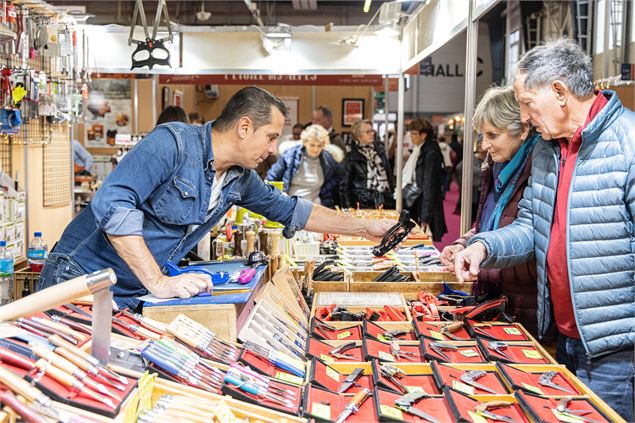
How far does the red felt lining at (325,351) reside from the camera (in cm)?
259

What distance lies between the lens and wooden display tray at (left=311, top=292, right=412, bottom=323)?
332cm

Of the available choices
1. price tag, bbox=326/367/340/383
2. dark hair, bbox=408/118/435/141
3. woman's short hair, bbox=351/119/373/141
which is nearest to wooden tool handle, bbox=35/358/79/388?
price tag, bbox=326/367/340/383

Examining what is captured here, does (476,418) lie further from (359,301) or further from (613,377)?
(359,301)

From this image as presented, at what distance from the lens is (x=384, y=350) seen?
8.77 feet

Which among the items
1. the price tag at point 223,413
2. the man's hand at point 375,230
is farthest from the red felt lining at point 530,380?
the man's hand at point 375,230

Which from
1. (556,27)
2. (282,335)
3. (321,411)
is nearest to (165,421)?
(321,411)

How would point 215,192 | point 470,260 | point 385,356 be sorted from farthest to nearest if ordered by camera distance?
point 215,192 → point 470,260 → point 385,356

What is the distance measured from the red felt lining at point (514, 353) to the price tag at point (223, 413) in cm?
108

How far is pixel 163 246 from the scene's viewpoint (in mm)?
2904

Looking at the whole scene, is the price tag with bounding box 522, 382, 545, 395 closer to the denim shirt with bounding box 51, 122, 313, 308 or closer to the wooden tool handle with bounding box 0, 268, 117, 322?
the wooden tool handle with bounding box 0, 268, 117, 322

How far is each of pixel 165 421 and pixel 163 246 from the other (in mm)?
1272

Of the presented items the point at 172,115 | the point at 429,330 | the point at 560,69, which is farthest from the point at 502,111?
the point at 172,115

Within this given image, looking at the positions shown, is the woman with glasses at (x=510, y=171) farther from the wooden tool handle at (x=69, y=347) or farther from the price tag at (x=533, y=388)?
the wooden tool handle at (x=69, y=347)

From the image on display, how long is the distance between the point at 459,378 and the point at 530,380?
0.76ft
